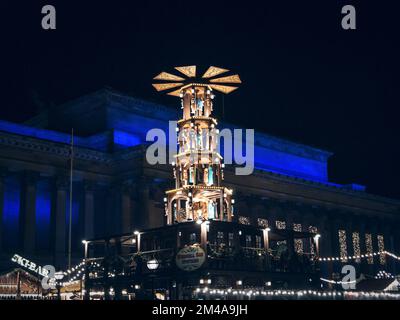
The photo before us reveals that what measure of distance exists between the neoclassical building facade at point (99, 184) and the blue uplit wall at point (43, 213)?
93 mm

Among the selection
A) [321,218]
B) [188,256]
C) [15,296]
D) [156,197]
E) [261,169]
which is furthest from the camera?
[321,218]

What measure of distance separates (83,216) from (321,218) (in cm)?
3321

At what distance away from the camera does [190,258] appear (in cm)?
3297

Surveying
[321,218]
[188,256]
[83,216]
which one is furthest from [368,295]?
[321,218]

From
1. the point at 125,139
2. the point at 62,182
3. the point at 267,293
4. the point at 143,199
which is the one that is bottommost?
the point at 267,293

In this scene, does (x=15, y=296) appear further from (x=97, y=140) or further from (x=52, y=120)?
(x=52, y=120)

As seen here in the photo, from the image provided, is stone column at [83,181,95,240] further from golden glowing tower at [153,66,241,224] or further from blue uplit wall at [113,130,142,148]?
golden glowing tower at [153,66,241,224]

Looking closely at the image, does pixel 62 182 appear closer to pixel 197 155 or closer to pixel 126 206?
pixel 126 206

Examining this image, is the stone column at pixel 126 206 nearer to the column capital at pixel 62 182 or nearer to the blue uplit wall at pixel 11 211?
the column capital at pixel 62 182

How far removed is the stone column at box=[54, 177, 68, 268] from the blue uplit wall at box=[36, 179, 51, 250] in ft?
8.16

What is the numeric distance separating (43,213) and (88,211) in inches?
196

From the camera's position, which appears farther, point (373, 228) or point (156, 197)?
point (373, 228)

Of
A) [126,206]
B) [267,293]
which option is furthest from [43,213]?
[267,293]

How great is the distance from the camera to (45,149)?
Answer: 2296 inches
